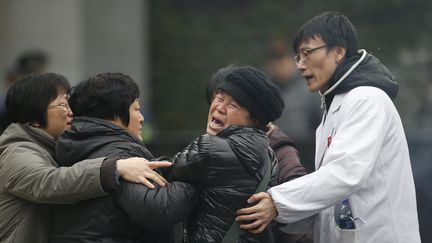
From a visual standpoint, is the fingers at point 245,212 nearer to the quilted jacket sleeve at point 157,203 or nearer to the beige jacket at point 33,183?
the quilted jacket sleeve at point 157,203

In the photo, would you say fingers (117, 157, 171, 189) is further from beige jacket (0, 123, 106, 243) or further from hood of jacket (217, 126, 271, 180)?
hood of jacket (217, 126, 271, 180)

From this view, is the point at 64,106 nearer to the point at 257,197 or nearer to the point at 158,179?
the point at 158,179

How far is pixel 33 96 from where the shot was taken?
4.99 meters

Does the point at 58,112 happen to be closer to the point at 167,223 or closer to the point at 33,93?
the point at 33,93

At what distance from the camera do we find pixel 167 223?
4.44 metres

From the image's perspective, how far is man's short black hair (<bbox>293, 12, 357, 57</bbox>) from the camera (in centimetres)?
500

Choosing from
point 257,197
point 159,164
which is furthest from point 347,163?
point 159,164

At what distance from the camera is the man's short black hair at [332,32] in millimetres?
4996

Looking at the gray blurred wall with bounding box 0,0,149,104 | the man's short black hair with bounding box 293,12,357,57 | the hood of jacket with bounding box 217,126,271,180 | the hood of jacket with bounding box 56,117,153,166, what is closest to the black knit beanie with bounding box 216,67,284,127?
the hood of jacket with bounding box 217,126,271,180

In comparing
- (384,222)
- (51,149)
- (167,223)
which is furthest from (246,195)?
(51,149)

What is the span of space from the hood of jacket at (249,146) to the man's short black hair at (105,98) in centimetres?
48

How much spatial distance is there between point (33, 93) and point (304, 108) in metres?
5.09

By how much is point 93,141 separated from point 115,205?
1.06ft

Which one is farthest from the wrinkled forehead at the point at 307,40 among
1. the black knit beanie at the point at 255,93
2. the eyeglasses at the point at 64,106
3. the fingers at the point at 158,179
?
the eyeglasses at the point at 64,106
